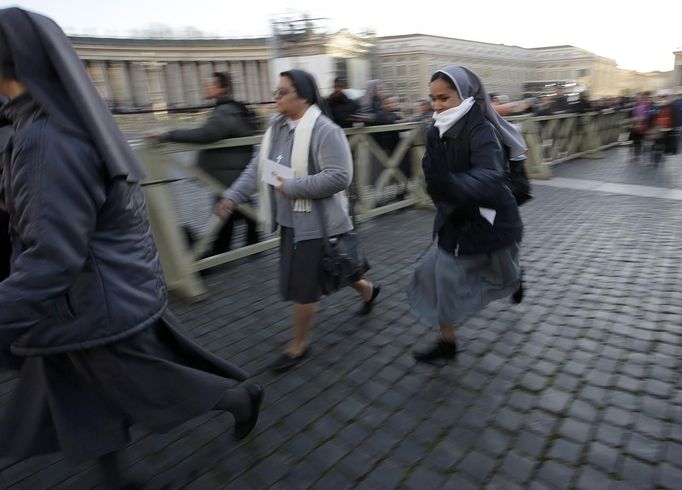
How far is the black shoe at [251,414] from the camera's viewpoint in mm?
2299

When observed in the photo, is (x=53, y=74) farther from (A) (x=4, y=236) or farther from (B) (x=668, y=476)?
(B) (x=668, y=476)

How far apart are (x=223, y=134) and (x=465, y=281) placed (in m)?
2.72

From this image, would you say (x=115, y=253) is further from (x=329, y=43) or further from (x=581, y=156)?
(x=329, y=43)

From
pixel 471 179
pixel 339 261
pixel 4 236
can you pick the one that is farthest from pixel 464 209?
pixel 4 236

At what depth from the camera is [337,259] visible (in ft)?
9.80

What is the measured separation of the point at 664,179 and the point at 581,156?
3791mm

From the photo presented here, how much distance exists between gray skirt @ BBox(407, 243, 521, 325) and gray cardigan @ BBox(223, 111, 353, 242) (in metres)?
0.62

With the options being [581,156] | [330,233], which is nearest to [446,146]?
[330,233]

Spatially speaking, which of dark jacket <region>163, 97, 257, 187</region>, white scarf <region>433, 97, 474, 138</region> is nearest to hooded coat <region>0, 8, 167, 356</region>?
white scarf <region>433, 97, 474, 138</region>

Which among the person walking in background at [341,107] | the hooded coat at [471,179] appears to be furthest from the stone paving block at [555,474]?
the person walking in background at [341,107]

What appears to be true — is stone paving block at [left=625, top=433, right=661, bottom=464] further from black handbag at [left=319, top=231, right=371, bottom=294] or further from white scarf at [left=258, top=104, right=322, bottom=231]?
white scarf at [left=258, top=104, right=322, bottom=231]

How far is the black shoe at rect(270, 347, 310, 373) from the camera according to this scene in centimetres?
307

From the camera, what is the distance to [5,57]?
1471 mm

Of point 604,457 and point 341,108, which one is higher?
point 341,108
